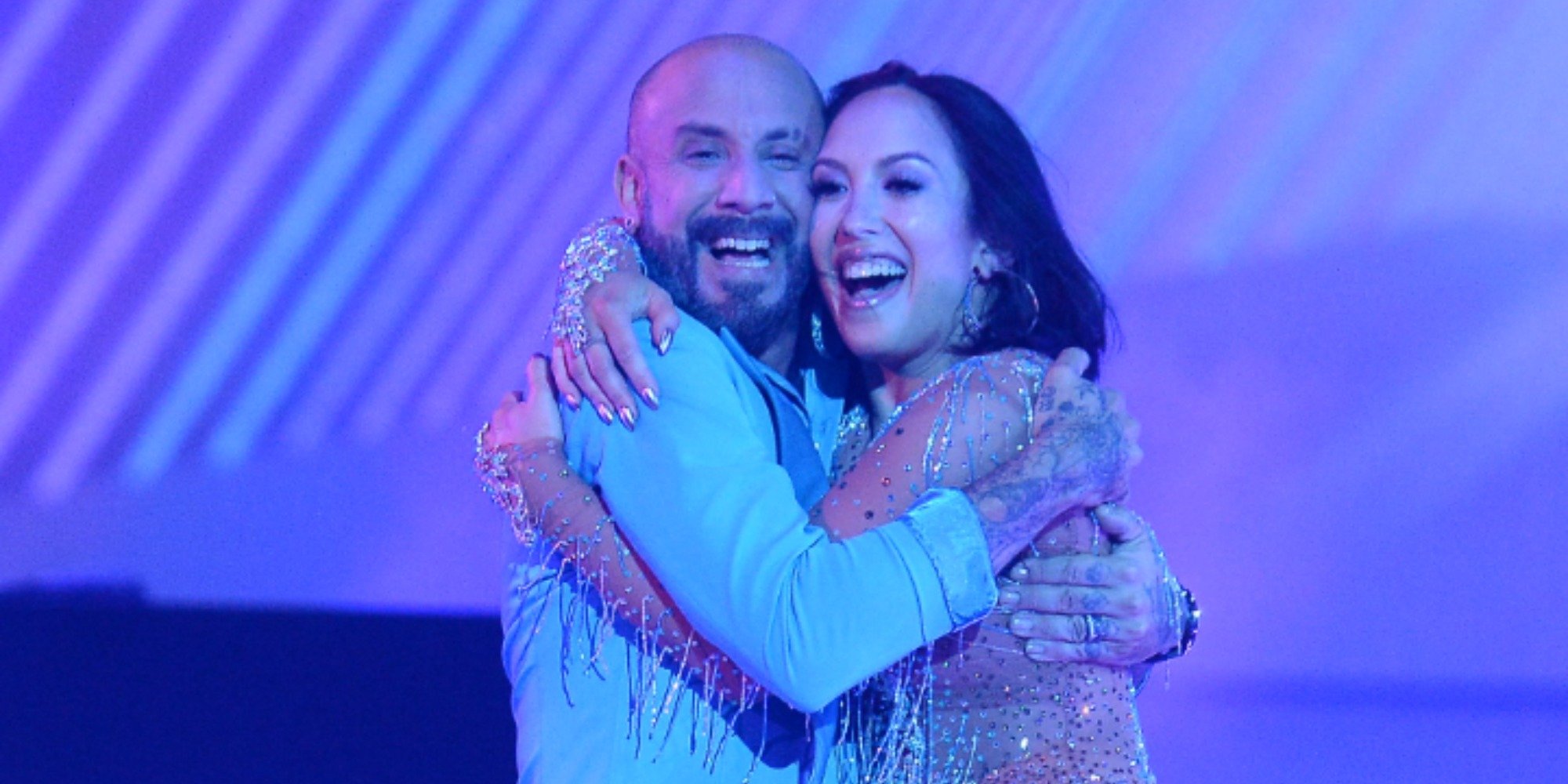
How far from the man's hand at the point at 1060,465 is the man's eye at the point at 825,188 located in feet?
1.23

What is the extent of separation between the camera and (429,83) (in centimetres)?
251

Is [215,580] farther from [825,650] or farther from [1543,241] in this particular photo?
[1543,241]

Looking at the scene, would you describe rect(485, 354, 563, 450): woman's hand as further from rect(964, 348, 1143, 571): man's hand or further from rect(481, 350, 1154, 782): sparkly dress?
rect(964, 348, 1143, 571): man's hand

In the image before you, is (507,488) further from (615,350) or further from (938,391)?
(938,391)

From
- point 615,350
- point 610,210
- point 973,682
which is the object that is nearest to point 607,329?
point 615,350

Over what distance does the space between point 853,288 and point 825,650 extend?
616 mm

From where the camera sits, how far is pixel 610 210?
2.57 m

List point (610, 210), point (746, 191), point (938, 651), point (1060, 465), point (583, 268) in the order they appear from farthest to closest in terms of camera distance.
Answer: point (610, 210) < point (746, 191) < point (583, 268) < point (938, 651) < point (1060, 465)

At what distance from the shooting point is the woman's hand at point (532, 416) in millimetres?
1658

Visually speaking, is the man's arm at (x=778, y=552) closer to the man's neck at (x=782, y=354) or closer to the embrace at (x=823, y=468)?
the embrace at (x=823, y=468)

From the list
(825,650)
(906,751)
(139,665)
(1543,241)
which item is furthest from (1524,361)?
(139,665)

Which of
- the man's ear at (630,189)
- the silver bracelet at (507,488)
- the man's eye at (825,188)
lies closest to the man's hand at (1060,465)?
the man's eye at (825,188)

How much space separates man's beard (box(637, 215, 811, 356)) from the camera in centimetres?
188

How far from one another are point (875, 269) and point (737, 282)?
0.17 metres
